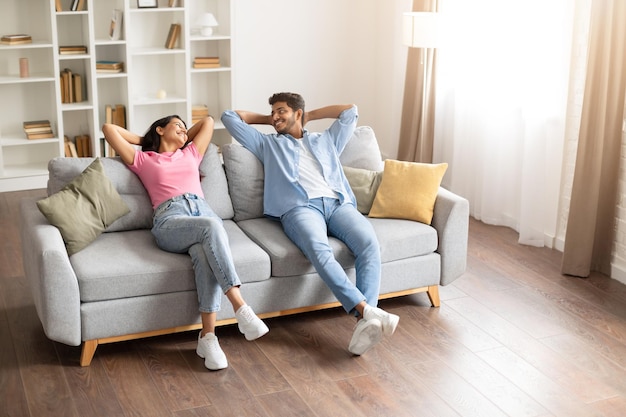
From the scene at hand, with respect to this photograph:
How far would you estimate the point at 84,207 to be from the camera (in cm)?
375

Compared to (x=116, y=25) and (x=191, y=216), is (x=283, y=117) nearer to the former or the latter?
(x=191, y=216)

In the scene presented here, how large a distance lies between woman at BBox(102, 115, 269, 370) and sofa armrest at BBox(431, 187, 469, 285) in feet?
3.60

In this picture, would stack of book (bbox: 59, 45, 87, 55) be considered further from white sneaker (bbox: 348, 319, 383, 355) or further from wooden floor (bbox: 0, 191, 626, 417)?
white sneaker (bbox: 348, 319, 383, 355)

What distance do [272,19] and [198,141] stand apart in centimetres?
300

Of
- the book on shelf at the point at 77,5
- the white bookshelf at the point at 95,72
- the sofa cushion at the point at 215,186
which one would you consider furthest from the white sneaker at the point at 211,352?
the book on shelf at the point at 77,5

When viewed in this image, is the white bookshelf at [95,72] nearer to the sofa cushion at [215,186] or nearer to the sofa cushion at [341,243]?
the sofa cushion at [215,186]

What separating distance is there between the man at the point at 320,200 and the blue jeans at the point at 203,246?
405mm

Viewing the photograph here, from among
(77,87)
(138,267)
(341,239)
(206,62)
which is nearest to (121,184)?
(138,267)

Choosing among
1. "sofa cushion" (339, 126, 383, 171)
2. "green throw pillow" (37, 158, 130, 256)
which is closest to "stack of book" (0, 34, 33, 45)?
"green throw pillow" (37, 158, 130, 256)

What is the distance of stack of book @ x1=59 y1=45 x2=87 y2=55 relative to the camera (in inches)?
240

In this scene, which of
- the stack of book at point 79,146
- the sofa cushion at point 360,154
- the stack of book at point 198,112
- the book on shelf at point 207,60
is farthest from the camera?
the stack of book at point 198,112

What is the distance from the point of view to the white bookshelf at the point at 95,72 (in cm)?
608

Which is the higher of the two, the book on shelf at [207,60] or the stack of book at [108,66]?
the book on shelf at [207,60]

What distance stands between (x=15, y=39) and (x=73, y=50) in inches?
16.3
